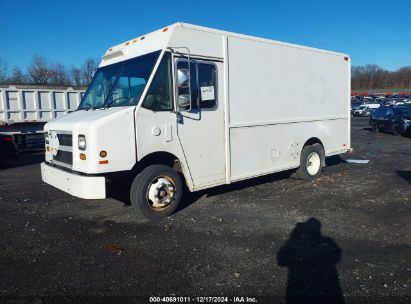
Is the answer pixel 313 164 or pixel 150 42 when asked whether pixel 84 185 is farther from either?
pixel 313 164

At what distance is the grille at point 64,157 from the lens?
17.9 feet

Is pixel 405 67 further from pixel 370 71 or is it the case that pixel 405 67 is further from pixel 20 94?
pixel 20 94

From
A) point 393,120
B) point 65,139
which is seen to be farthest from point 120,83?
point 393,120

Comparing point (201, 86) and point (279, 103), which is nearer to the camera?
point (201, 86)

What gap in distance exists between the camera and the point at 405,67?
422ft

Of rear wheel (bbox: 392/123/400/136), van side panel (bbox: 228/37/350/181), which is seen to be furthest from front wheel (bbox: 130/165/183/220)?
rear wheel (bbox: 392/123/400/136)

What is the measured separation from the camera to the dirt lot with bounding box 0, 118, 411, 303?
3574 mm

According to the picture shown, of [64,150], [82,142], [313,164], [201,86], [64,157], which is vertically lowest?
[313,164]

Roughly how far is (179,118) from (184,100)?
31 centimetres

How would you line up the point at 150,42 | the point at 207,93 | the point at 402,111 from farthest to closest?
the point at 402,111 < the point at 207,93 < the point at 150,42

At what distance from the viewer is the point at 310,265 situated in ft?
13.2

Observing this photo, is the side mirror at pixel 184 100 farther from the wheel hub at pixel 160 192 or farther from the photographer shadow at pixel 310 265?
the photographer shadow at pixel 310 265

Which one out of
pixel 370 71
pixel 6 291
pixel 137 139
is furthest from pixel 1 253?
pixel 370 71

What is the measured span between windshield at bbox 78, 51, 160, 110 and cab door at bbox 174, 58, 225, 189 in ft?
1.76
